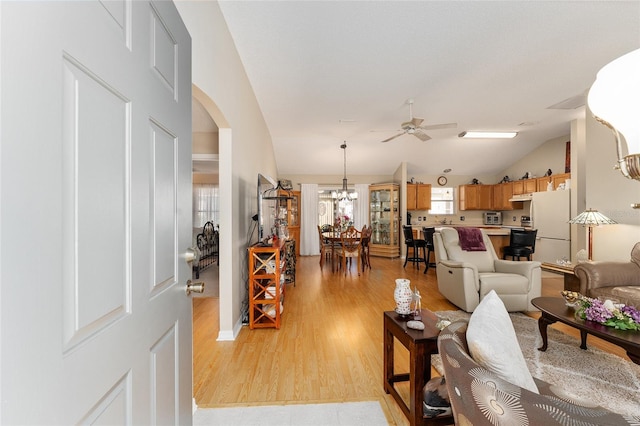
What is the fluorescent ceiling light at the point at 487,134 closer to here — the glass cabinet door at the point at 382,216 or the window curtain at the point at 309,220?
the glass cabinet door at the point at 382,216

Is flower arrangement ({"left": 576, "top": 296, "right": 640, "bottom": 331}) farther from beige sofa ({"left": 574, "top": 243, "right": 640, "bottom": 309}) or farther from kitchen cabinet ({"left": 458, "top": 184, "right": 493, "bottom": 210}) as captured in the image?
kitchen cabinet ({"left": 458, "top": 184, "right": 493, "bottom": 210})

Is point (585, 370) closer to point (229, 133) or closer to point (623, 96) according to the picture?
point (623, 96)

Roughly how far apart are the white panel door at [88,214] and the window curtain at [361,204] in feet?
24.3

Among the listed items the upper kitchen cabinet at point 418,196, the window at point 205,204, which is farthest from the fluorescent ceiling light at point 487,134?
the window at point 205,204

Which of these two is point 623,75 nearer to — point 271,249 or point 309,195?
point 271,249

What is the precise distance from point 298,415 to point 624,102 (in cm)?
230

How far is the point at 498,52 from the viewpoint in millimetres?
3070

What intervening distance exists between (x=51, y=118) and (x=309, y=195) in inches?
304

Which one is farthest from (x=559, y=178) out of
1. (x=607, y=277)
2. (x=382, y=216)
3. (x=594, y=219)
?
(x=382, y=216)

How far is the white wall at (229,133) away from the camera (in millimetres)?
2002

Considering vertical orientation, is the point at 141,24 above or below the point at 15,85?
above

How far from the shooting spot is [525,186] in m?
6.75

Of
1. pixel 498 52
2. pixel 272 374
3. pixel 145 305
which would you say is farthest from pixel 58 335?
pixel 498 52

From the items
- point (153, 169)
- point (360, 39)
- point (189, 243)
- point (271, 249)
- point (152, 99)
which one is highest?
point (360, 39)
